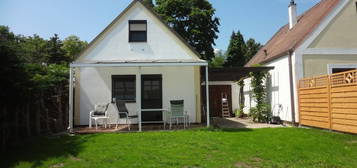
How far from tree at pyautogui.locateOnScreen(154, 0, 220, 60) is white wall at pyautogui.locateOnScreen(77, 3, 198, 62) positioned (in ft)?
48.2

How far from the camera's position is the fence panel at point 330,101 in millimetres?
7547

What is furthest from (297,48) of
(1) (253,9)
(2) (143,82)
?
(2) (143,82)

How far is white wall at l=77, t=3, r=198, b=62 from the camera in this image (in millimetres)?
10789

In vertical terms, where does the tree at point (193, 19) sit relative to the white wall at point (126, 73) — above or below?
above

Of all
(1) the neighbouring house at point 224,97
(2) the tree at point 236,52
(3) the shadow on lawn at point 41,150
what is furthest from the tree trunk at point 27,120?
(2) the tree at point 236,52

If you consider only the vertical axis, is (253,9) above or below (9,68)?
above

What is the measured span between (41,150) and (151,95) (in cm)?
544

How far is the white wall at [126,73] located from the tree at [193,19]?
15087 mm

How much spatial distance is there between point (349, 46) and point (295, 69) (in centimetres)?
266

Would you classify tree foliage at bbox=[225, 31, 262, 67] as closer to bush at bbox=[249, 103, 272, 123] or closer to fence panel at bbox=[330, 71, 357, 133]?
bush at bbox=[249, 103, 272, 123]

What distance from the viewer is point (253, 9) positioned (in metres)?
13.5

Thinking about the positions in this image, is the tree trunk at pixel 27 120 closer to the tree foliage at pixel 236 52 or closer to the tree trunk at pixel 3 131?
the tree trunk at pixel 3 131

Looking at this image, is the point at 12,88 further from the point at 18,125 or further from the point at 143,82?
the point at 143,82

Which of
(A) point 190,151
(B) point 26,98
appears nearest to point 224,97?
(A) point 190,151
